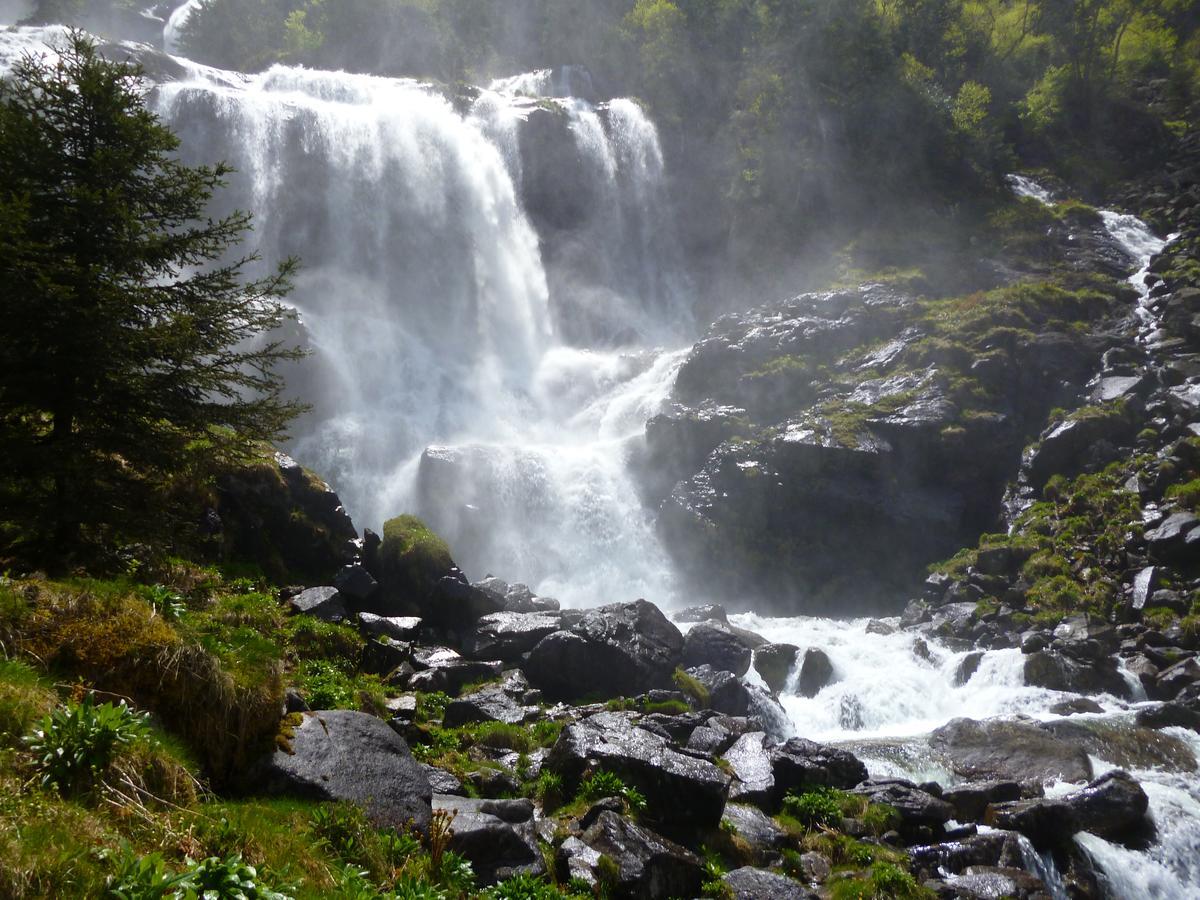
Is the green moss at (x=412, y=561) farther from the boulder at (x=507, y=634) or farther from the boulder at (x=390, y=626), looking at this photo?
the boulder at (x=507, y=634)

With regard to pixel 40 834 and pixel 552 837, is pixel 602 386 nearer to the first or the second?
pixel 552 837

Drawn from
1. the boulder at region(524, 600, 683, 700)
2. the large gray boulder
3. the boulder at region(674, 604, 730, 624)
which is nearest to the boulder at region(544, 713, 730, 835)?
the large gray boulder

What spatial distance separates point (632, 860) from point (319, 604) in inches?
311

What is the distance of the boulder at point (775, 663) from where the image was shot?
17859mm

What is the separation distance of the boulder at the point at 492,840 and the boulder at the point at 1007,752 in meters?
9.46

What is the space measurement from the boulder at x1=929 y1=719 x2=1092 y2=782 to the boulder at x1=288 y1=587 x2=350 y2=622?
1168 centimetres

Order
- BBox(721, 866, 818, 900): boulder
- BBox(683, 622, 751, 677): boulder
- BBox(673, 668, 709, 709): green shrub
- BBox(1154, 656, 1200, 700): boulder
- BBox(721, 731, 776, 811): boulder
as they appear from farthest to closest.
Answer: BBox(683, 622, 751, 677): boulder → BBox(1154, 656, 1200, 700): boulder → BBox(673, 668, 709, 709): green shrub → BBox(721, 731, 776, 811): boulder → BBox(721, 866, 818, 900): boulder

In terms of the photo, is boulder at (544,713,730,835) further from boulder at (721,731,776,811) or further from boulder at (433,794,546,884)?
boulder at (433,794,546,884)

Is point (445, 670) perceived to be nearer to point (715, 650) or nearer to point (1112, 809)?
point (715, 650)

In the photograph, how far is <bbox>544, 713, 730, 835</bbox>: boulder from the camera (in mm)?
8836

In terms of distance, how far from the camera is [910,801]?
35.7 ft

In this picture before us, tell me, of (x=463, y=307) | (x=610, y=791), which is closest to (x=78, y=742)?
(x=610, y=791)

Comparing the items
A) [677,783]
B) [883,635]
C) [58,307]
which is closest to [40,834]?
[58,307]

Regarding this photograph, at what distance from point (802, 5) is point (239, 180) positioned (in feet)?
125
